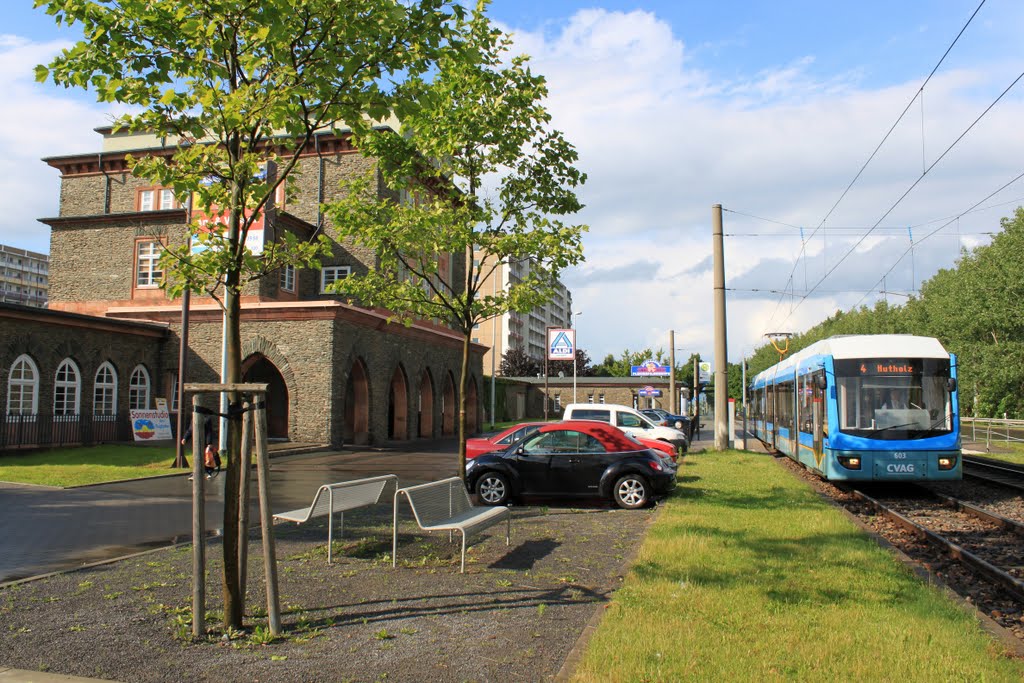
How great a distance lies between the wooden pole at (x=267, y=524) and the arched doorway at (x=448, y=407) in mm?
36844

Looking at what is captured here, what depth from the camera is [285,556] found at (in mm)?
9062

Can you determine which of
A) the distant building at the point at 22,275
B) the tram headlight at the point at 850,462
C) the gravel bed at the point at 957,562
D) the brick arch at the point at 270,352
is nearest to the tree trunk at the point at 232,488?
the gravel bed at the point at 957,562

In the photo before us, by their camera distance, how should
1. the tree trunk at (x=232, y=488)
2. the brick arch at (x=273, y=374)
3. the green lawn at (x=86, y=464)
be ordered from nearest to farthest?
the tree trunk at (x=232, y=488)
the green lawn at (x=86, y=464)
the brick arch at (x=273, y=374)

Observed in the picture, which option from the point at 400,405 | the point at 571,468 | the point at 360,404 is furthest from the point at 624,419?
the point at 400,405

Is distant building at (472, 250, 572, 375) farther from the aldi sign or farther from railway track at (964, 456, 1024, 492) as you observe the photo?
railway track at (964, 456, 1024, 492)

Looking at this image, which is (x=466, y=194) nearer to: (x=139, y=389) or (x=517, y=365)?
(x=139, y=389)

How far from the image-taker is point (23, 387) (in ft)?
87.4

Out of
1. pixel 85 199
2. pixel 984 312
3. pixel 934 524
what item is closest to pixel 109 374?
pixel 85 199

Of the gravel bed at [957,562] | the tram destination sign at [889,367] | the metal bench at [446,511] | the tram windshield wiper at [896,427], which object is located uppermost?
the tram destination sign at [889,367]

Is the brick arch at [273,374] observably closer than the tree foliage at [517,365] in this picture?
Yes

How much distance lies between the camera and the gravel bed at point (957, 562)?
7.63 m

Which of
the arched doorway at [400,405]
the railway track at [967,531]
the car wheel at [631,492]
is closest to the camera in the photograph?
the railway track at [967,531]

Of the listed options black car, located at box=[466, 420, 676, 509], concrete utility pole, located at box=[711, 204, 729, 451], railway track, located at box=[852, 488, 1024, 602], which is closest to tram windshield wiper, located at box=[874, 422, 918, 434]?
railway track, located at box=[852, 488, 1024, 602]

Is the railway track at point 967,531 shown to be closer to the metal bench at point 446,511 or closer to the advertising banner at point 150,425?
the metal bench at point 446,511
